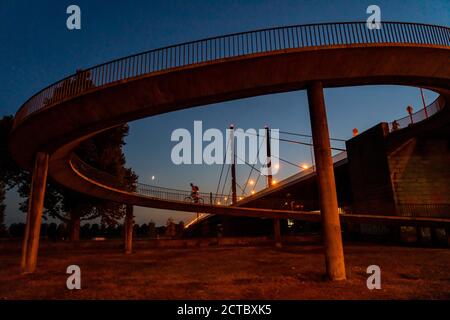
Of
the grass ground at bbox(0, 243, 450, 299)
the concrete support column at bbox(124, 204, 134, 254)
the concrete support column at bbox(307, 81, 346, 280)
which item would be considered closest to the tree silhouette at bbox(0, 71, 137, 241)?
the concrete support column at bbox(124, 204, 134, 254)

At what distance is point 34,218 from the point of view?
12547 mm

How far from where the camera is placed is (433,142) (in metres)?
21.3

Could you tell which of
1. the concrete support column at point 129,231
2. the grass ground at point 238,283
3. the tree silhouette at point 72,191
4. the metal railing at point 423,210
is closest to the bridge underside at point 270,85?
the grass ground at point 238,283

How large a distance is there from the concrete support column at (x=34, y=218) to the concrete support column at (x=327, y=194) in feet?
39.8

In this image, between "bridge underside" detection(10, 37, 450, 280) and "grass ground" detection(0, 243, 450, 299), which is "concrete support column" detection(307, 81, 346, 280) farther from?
"grass ground" detection(0, 243, 450, 299)

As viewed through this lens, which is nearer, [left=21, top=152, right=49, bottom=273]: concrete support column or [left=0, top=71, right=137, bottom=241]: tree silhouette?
[left=21, top=152, right=49, bottom=273]: concrete support column

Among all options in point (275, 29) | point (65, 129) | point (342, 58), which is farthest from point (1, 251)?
point (342, 58)

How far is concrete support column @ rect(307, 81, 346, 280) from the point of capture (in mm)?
8945

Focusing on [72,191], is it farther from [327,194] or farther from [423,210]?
[423,210]

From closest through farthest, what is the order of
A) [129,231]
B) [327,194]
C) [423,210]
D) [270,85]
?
[327,194], [270,85], [423,210], [129,231]

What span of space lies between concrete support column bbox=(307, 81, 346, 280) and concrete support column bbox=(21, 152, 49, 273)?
12123mm

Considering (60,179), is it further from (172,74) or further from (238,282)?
(238,282)

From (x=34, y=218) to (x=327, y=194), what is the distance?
1267 cm

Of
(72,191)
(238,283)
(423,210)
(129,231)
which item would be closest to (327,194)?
(238,283)
